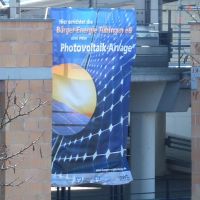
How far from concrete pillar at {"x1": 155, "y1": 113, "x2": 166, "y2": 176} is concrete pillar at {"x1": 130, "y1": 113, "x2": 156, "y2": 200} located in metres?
7.33

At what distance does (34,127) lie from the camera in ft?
51.8

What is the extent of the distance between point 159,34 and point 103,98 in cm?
Result: 271

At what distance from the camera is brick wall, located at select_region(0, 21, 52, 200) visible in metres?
15.7

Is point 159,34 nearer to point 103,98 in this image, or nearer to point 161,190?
point 103,98

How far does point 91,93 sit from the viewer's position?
17344 millimetres

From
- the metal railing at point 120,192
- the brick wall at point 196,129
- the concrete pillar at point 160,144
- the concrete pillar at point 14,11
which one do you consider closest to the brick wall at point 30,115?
the concrete pillar at point 14,11

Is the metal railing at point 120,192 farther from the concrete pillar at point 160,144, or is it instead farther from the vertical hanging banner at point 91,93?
the concrete pillar at point 160,144

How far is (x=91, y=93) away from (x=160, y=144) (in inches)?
426

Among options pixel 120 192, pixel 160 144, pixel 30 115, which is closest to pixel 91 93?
pixel 30 115

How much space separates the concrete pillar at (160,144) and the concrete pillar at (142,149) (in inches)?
288

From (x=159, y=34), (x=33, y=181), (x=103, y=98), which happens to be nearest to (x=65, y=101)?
(x=103, y=98)

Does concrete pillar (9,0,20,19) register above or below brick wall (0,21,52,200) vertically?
above

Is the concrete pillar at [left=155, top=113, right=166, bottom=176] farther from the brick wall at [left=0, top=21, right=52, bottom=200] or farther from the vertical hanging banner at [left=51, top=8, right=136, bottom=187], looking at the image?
the brick wall at [left=0, top=21, right=52, bottom=200]

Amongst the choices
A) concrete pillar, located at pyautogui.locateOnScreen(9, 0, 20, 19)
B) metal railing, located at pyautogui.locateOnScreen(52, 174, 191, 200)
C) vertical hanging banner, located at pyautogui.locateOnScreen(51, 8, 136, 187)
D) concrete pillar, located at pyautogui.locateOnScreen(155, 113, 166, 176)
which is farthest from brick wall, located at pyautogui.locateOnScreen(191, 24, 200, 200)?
concrete pillar, located at pyautogui.locateOnScreen(155, 113, 166, 176)
